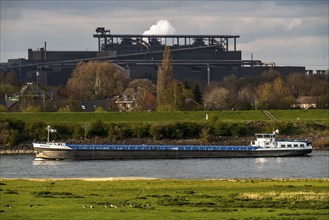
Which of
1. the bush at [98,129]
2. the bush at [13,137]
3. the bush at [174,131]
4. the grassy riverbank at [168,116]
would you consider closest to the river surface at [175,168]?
the bush at [13,137]

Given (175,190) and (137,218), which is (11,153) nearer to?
(175,190)

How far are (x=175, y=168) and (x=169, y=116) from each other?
44.0 m

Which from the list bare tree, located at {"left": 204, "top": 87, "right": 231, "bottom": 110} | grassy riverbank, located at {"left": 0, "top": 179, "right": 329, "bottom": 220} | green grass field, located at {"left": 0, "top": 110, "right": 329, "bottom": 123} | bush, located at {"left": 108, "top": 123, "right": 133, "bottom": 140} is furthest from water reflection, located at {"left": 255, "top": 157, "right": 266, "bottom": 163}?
bare tree, located at {"left": 204, "top": 87, "right": 231, "bottom": 110}

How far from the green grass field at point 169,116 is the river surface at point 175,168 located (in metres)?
22.1

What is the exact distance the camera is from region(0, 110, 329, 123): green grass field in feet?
422

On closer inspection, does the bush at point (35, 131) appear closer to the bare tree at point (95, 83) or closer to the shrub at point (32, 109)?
the shrub at point (32, 109)

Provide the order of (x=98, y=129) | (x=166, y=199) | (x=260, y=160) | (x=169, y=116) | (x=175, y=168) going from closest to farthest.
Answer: (x=166, y=199) < (x=175, y=168) < (x=260, y=160) < (x=98, y=129) < (x=169, y=116)

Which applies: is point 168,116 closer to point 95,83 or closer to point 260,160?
point 260,160

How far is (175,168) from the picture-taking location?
87500 millimetres

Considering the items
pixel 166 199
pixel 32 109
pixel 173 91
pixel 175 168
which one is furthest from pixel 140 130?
pixel 166 199

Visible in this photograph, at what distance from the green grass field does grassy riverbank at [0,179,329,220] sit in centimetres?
6483

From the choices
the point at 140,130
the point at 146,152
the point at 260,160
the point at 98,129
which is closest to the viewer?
the point at 260,160

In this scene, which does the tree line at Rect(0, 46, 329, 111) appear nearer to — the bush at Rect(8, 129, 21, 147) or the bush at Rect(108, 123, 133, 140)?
the bush at Rect(108, 123, 133, 140)

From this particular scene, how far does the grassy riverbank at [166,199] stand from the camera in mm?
43438
